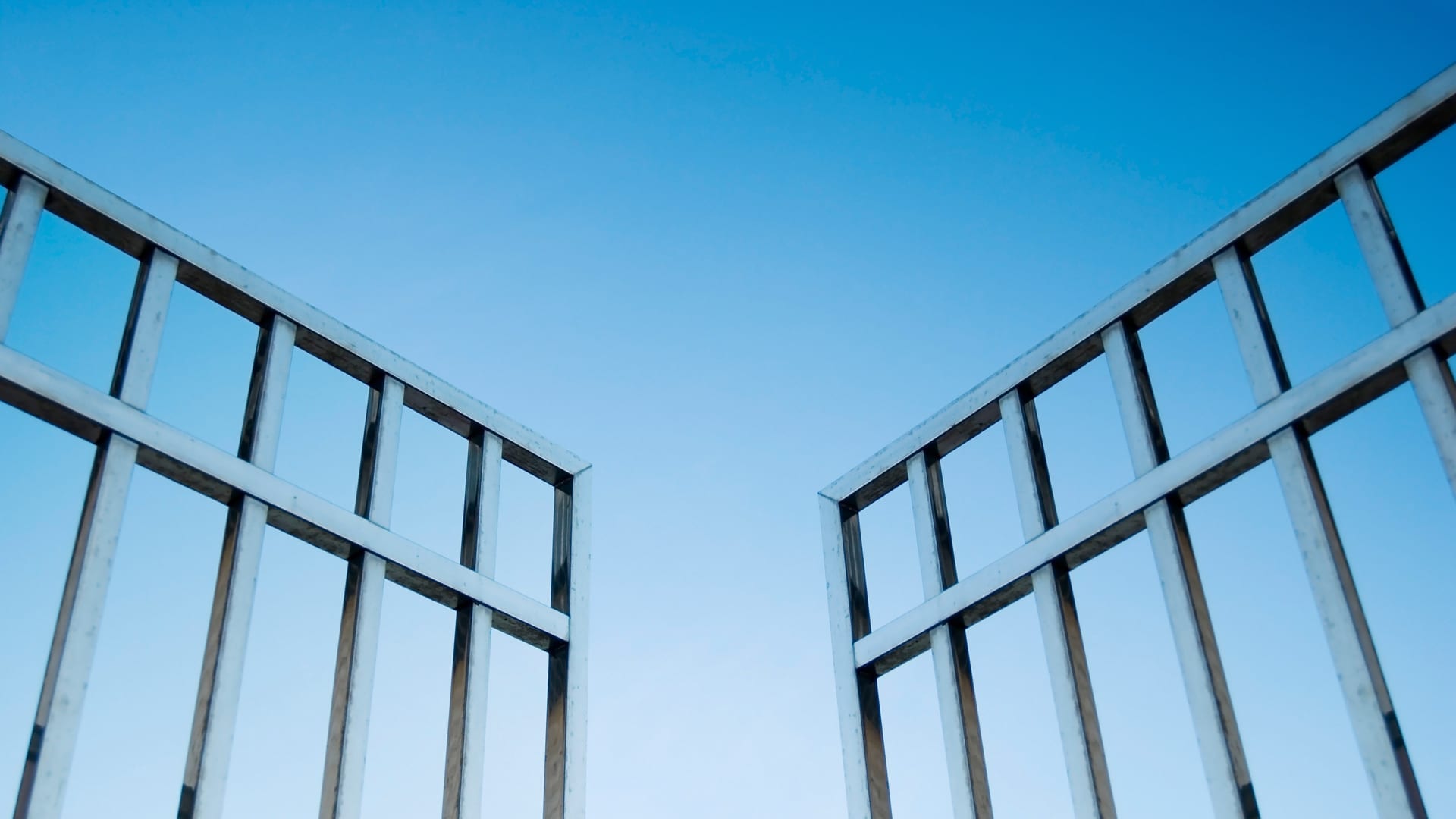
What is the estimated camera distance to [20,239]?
23.4 ft

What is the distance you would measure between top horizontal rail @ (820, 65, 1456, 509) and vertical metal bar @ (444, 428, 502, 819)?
7.93 ft

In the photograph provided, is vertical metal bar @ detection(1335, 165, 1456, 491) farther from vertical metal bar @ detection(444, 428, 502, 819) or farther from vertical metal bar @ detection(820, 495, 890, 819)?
vertical metal bar @ detection(444, 428, 502, 819)

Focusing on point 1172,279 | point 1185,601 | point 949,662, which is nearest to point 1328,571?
point 1185,601

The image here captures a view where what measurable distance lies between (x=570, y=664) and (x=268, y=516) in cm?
229

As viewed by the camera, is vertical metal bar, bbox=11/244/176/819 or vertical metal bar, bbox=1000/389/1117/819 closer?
vertical metal bar, bbox=11/244/176/819

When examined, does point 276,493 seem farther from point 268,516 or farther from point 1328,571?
point 1328,571

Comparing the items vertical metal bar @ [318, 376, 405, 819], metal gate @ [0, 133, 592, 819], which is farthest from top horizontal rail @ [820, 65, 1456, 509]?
vertical metal bar @ [318, 376, 405, 819]

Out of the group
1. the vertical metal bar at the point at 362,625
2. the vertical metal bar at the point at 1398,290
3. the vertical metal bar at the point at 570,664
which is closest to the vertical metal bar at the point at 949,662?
the vertical metal bar at the point at 570,664

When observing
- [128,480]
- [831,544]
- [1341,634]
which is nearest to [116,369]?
[128,480]

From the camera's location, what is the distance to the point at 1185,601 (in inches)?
288

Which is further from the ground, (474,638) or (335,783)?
(474,638)

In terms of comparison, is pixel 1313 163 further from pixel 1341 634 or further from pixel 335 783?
pixel 335 783

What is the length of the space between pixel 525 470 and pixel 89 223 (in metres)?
3.28

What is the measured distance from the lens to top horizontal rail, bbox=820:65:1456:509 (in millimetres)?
7184
